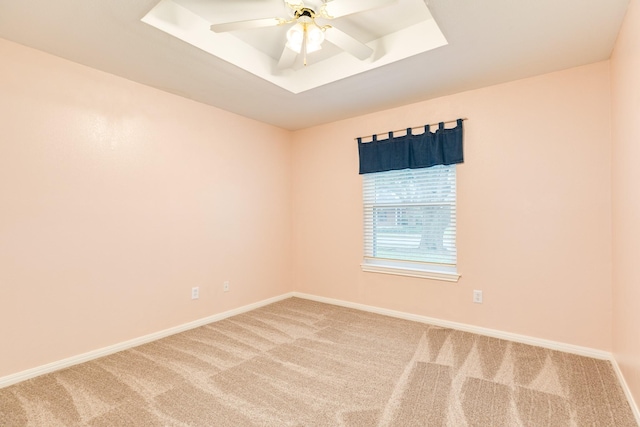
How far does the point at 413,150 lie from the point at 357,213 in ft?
3.36

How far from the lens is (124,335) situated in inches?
107

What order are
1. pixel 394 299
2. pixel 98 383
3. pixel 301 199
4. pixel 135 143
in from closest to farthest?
pixel 98 383
pixel 135 143
pixel 394 299
pixel 301 199

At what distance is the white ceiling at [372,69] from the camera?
185 cm

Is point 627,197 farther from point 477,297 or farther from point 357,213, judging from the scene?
point 357,213

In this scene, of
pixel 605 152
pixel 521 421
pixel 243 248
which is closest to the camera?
pixel 521 421

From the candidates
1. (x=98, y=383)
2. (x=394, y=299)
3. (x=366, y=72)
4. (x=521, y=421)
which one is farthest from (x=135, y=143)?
(x=521, y=421)

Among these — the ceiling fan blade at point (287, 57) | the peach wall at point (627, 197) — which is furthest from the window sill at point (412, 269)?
the ceiling fan blade at point (287, 57)

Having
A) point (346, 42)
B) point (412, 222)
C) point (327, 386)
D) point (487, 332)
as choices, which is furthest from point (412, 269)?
point (346, 42)

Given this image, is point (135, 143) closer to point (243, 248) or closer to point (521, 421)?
point (243, 248)

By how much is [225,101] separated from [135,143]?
1.00 m

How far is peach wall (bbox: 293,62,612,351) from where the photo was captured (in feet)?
8.16

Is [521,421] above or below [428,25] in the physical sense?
below

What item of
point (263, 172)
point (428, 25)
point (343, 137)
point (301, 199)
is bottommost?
point (301, 199)

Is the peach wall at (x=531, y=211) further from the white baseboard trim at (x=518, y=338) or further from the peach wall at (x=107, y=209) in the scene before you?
the peach wall at (x=107, y=209)
